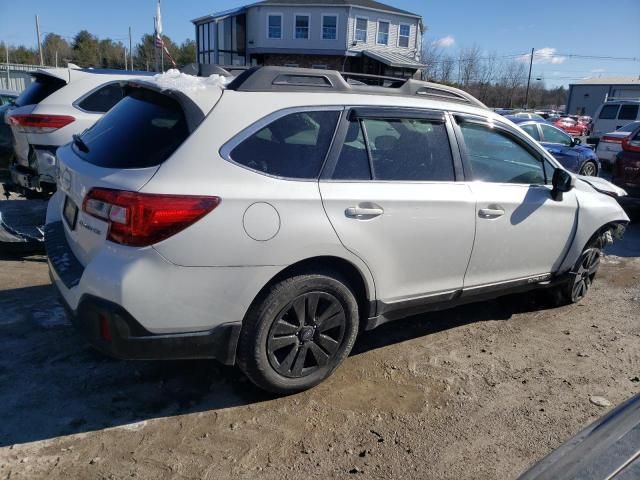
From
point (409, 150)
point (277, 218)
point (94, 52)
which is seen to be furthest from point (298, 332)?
point (94, 52)

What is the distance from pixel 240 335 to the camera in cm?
287

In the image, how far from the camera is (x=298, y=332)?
305 centimetres

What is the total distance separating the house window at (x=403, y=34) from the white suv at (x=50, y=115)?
123 feet

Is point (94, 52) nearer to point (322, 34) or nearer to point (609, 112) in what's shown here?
point (322, 34)

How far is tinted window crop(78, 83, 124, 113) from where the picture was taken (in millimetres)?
6047

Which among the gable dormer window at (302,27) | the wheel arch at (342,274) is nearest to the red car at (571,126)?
the gable dormer window at (302,27)

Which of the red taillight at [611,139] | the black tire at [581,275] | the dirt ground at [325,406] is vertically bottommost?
the dirt ground at [325,406]

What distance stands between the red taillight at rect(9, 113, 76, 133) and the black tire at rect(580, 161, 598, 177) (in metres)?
10.7

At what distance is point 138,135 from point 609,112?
23.9 m

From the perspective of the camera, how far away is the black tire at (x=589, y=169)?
11953 mm

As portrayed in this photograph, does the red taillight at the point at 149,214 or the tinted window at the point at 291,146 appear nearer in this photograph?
the red taillight at the point at 149,214

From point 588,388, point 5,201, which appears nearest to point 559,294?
point 588,388

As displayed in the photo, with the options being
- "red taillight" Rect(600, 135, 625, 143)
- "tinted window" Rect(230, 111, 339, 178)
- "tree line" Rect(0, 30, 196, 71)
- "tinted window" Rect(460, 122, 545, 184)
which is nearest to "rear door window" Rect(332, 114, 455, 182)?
"tinted window" Rect(230, 111, 339, 178)

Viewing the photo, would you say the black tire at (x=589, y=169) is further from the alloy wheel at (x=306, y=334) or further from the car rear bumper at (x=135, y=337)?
the car rear bumper at (x=135, y=337)
